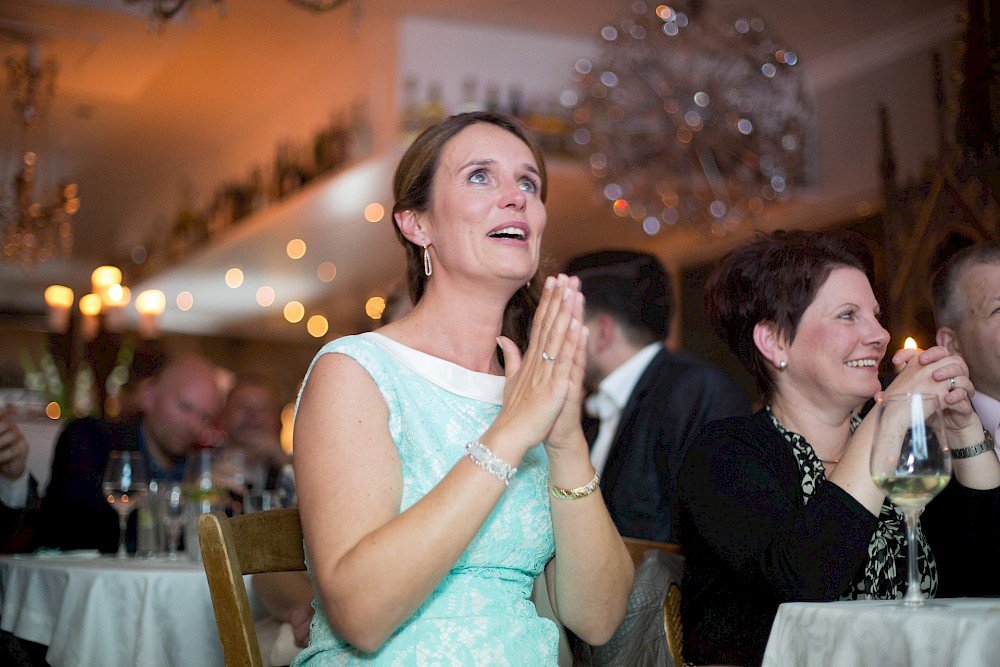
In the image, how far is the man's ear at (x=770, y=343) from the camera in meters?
2.17

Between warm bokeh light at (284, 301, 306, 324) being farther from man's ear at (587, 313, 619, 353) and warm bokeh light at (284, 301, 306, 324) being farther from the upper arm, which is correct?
the upper arm

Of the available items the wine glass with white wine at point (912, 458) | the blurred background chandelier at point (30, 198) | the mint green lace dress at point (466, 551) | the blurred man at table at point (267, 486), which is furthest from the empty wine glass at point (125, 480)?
the blurred background chandelier at point (30, 198)

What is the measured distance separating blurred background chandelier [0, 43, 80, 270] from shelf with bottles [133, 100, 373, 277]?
1339 mm

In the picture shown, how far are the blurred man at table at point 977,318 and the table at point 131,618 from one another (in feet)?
6.16

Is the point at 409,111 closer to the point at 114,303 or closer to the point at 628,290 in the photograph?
the point at 628,290

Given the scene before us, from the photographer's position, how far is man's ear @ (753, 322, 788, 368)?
7.13ft

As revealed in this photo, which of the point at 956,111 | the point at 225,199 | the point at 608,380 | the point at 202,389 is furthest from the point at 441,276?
the point at 225,199

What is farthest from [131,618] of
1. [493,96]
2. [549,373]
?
[493,96]

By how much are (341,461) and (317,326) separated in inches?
385

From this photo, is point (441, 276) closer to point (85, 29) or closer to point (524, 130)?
point (524, 130)

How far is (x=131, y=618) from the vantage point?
2.46m

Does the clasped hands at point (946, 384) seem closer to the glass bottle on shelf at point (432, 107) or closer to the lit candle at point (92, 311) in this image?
the glass bottle on shelf at point (432, 107)

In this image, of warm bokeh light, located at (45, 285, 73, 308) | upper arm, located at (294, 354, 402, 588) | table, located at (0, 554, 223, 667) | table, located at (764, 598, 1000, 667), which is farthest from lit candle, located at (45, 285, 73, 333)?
table, located at (764, 598, 1000, 667)

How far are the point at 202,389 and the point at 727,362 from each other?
3950 mm
